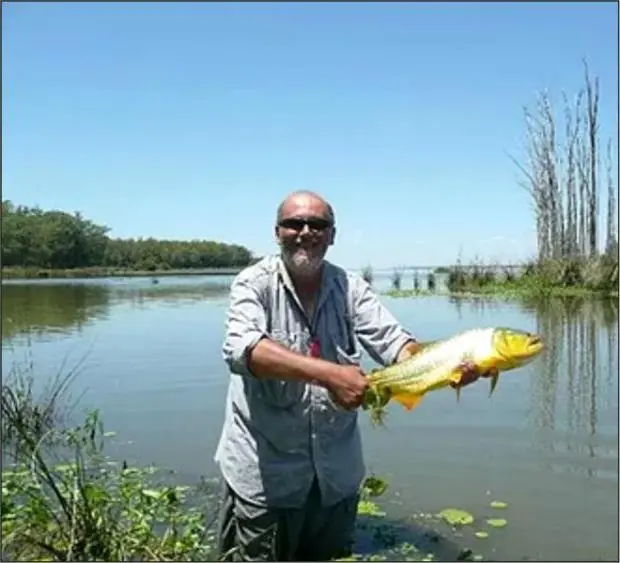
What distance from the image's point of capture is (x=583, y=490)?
681cm

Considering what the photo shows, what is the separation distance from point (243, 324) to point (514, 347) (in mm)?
1118

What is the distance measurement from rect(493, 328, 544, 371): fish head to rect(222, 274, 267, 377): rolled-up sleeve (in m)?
0.95

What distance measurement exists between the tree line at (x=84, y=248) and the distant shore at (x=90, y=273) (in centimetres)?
81

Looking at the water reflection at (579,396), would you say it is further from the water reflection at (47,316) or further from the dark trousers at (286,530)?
the water reflection at (47,316)

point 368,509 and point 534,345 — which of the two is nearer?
point 534,345

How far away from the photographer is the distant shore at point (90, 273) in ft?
269

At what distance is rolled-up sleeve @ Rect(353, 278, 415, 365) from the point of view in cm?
376

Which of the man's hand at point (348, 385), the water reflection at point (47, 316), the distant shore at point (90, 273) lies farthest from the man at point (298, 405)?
the distant shore at point (90, 273)

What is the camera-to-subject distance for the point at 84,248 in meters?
101

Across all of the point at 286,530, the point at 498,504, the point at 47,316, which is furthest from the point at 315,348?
the point at 47,316

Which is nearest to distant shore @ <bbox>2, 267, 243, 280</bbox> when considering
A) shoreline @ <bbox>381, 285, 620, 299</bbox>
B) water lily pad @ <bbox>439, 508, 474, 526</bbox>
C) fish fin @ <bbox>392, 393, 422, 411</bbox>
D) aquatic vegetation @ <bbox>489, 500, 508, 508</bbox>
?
shoreline @ <bbox>381, 285, 620, 299</bbox>

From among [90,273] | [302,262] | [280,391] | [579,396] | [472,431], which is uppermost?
[90,273]

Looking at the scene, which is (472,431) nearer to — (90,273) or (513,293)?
(513,293)

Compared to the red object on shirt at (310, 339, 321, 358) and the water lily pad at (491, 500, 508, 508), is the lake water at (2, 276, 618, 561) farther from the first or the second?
the red object on shirt at (310, 339, 321, 358)
